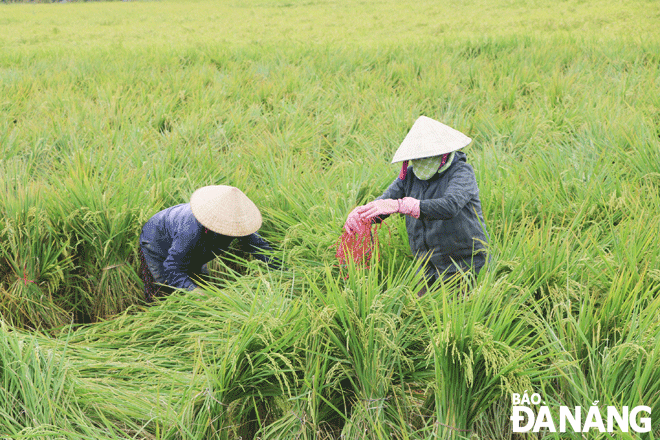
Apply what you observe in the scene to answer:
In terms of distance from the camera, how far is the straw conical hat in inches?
83.3

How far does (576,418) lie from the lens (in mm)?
1312

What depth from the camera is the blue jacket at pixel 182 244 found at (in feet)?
7.28

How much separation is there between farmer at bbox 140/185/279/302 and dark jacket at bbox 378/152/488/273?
0.72 metres

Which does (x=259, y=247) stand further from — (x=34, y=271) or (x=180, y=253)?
(x=34, y=271)

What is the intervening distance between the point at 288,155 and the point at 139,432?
207 cm

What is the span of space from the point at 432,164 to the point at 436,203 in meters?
0.23

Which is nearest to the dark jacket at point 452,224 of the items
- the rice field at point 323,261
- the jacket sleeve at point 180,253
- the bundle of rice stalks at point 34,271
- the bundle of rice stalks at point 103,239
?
the rice field at point 323,261

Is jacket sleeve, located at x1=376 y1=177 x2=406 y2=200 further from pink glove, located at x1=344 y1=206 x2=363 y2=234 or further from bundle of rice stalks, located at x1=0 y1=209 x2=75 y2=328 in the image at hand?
bundle of rice stalks, located at x1=0 y1=209 x2=75 y2=328

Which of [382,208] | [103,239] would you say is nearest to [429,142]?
[382,208]

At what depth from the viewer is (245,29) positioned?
9.99 m

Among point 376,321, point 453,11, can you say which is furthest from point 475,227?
point 453,11

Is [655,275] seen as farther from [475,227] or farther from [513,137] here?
[513,137]

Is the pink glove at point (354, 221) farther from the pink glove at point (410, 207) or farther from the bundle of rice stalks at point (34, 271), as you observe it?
the bundle of rice stalks at point (34, 271)

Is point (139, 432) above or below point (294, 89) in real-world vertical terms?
below
